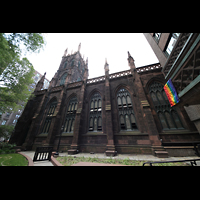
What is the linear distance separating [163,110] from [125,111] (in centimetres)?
419

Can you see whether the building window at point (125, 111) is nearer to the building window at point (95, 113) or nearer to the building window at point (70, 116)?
the building window at point (95, 113)

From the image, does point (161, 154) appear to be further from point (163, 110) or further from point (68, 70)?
point (68, 70)

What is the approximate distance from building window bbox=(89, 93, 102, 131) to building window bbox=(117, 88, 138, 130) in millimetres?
2859

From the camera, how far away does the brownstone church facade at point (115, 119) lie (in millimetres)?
8617

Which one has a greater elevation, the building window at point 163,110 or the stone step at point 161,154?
the building window at point 163,110

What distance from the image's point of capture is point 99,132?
10.8 meters

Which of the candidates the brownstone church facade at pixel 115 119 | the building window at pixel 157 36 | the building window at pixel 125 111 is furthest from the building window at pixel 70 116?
the building window at pixel 157 36

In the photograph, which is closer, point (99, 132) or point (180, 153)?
point (180, 153)

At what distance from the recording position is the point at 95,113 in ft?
40.4

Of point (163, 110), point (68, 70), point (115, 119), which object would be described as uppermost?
point (68, 70)

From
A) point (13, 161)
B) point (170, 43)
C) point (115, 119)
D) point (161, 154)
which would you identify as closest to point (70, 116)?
point (115, 119)
